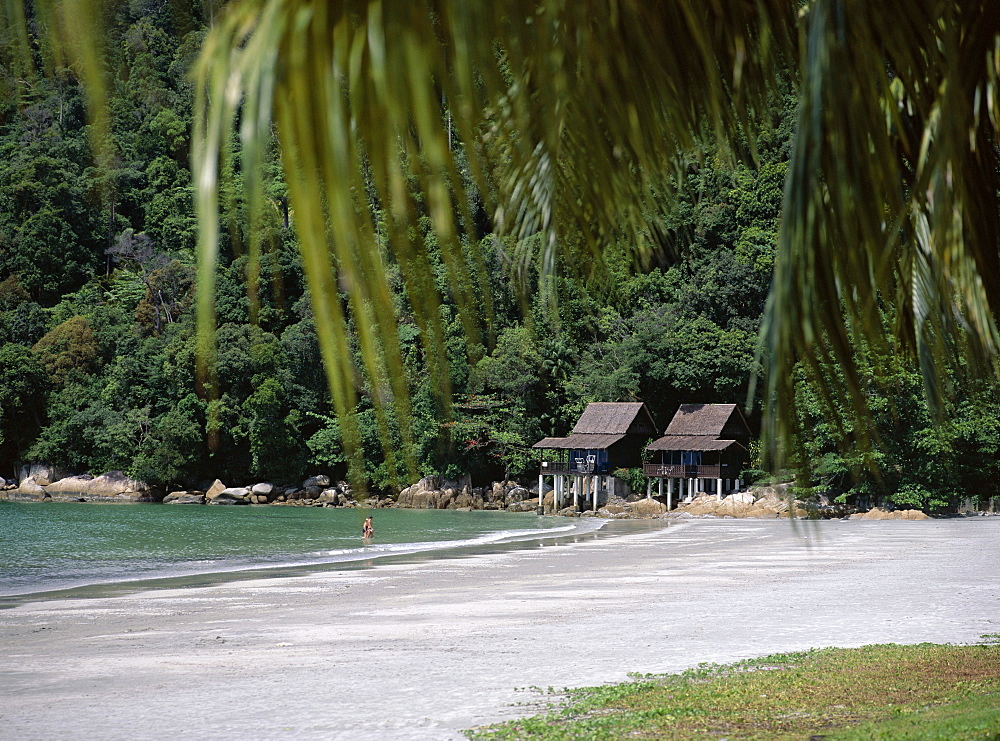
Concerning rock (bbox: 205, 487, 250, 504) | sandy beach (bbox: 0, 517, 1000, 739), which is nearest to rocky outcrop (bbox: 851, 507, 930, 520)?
sandy beach (bbox: 0, 517, 1000, 739)

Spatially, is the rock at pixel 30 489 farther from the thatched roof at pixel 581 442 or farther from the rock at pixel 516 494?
the thatched roof at pixel 581 442

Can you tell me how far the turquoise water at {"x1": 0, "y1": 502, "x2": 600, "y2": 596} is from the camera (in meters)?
21.2

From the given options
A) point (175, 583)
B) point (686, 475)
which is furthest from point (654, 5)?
point (686, 475)

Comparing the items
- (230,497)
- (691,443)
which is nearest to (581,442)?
(691,443)

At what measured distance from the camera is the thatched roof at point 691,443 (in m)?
40.5

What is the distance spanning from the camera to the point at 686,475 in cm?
4206

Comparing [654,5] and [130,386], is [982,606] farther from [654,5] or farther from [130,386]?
[130,386]

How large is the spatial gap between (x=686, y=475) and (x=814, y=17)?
4216 centimetres

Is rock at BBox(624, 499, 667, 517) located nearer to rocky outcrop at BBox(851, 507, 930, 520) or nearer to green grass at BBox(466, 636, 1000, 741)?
rocky outcrop at BBox(851, 507, 930, 520)

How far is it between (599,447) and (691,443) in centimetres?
429

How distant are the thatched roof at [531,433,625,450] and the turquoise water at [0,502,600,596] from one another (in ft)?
12.1

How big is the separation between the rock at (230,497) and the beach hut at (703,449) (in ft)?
76.9

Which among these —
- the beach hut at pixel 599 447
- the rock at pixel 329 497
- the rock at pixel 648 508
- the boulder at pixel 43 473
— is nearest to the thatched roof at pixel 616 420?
the beach hut at pixel 599 447

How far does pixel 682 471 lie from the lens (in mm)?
42094
